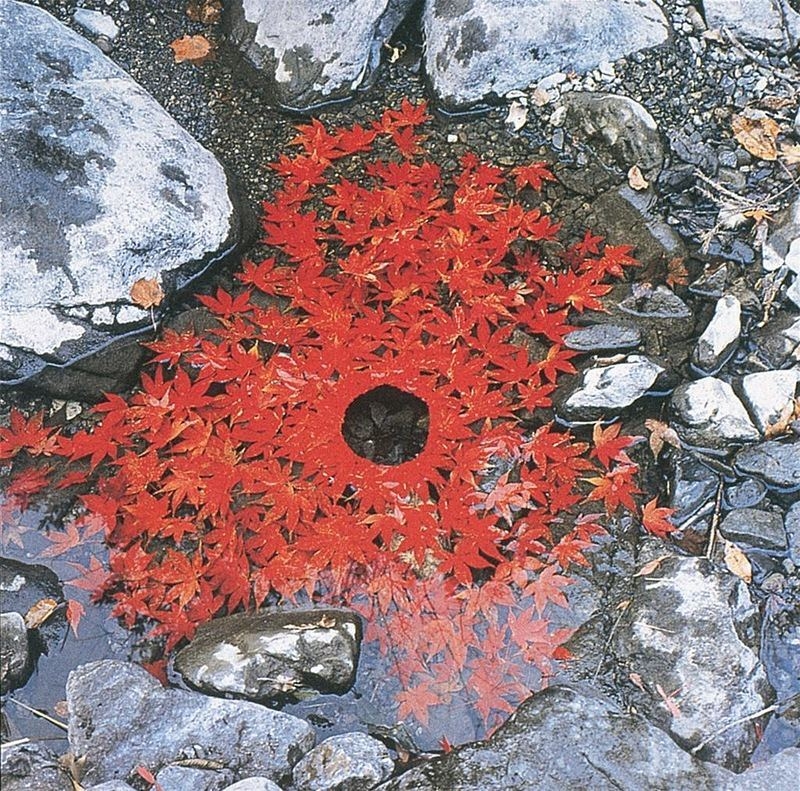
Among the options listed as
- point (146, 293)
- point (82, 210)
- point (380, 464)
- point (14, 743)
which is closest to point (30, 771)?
point (14, 743)

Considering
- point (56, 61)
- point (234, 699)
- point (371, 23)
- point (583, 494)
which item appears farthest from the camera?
point (371, 23)

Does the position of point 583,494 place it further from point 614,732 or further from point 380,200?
point 380,200

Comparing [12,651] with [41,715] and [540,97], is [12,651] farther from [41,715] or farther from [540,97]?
[540,97]

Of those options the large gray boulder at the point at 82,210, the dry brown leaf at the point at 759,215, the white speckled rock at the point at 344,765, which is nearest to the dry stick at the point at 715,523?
the dry brown leaf at the point at 759,215

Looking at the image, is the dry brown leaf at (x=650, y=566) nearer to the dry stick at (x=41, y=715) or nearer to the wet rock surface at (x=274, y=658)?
the wet rock surface at (x=274, y=658)

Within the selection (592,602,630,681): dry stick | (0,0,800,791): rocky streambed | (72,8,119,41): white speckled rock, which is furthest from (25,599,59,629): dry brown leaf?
(72,8,119,41): white speckled rock

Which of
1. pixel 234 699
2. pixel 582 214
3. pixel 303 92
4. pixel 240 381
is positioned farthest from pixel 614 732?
pixel 303 92

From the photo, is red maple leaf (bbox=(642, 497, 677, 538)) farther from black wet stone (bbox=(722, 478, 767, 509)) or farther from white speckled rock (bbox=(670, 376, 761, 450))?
white speckled rock (bbox=(670, 376, 761, 450))
